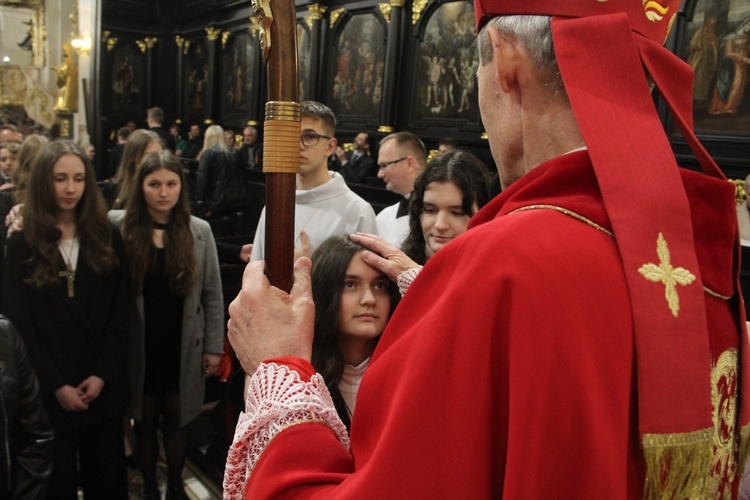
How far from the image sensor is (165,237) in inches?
126

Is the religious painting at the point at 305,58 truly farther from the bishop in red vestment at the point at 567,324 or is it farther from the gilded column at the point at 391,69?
the bishop in red vestment at the point at 567,324

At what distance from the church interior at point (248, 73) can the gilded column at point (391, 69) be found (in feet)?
0.07

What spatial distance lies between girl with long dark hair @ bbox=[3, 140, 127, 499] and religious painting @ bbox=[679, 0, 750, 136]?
225 inches

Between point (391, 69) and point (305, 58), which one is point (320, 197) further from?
point (305, 58)

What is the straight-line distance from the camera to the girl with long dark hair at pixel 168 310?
3.16 metres

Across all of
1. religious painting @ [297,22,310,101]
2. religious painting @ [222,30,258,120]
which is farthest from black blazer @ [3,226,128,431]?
religious painting @ [222,30,258,120]

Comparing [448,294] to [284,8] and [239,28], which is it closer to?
[284,8]

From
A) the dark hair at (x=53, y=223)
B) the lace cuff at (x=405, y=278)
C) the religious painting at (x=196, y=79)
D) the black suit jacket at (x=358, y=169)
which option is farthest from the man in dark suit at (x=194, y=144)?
the lace cuff at (x=405, y=278)

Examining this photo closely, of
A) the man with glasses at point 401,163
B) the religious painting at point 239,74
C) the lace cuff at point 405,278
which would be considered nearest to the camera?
the lace cuff at point 405,278

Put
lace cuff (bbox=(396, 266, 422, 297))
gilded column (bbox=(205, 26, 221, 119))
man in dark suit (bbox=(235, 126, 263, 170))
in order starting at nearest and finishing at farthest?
lace cuff (bbox=(396, 266, 422, 297)) → man in dark suit (bbox=(235, 126, 263, 170)) → gilded column (bbox=(205, 26, 221, 119))

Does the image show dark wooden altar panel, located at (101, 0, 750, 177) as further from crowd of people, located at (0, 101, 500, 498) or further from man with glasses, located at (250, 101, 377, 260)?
crowd of people, located at (0, 101, 500, 498)

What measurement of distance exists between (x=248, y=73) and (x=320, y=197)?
11.5 metres

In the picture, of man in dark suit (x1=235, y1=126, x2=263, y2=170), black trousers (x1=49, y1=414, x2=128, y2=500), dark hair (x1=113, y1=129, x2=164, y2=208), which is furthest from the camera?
man in dark suit (x1=235, y1=126, x2=263, y2=170)

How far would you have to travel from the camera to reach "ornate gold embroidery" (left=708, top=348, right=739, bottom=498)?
0.96m
